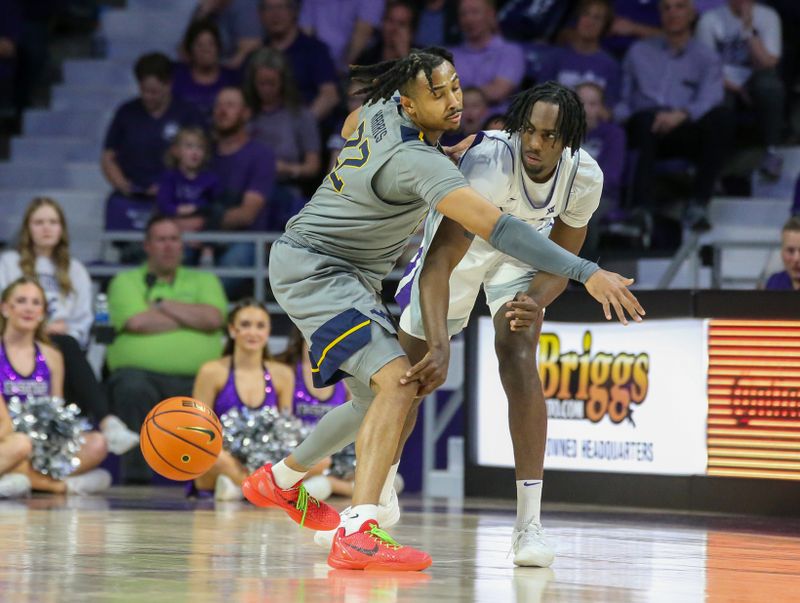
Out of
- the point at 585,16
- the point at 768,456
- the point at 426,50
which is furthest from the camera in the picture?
the point at 585,16

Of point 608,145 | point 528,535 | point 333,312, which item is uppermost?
point 608,145

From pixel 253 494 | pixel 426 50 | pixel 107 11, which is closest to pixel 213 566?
pixel 253 494

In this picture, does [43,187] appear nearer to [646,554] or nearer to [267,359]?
[267,359]

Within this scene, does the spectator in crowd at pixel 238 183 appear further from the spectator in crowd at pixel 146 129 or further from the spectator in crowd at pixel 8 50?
the spectator in crowd at pixel 8 50

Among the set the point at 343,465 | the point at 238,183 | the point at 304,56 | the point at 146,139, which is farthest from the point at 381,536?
the point at 304,56

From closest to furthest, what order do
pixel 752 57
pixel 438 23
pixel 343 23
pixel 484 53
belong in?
pixel 752 57 < pixel 484 53 < pixel 438 23 < pixel 343 23

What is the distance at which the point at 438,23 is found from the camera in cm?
1191

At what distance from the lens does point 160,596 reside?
3.95 meters

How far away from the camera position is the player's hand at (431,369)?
15.5 ft

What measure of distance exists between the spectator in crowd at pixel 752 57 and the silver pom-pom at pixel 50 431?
5.40 metres

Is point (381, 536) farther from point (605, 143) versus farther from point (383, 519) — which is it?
point (605, 143)

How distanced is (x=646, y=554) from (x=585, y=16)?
6.35 meters

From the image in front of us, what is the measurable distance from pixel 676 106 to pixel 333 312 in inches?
259

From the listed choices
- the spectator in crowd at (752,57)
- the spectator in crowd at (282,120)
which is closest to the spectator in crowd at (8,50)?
the spectator in crowd at (282,120)
